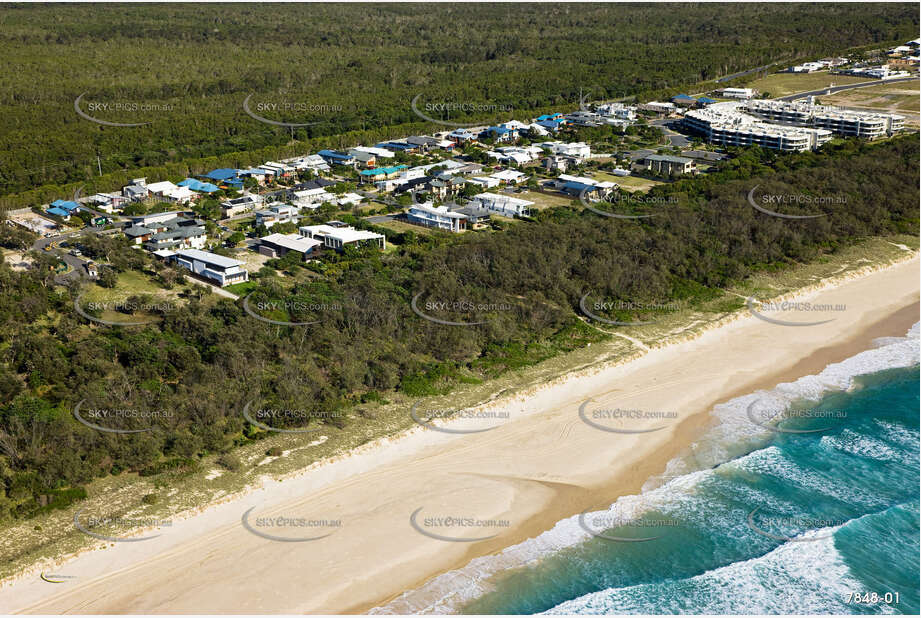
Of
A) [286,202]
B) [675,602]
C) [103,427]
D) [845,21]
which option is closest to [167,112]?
[286,202]

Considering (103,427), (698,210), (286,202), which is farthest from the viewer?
(286,202)

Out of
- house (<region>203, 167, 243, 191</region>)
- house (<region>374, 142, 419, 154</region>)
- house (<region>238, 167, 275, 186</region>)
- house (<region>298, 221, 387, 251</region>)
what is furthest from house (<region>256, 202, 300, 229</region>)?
house (<region>374, 142, 419, 154</region>)

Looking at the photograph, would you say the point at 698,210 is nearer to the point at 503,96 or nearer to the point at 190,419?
the point at 190,419

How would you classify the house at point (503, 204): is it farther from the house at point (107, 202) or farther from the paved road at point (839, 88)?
the paved road at point (839, 88)

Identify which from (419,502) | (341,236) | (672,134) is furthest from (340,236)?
(672,134)

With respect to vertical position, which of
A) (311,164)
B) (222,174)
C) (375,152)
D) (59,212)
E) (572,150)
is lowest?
(59,212)

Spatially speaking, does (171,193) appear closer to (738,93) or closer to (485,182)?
(485,182)
